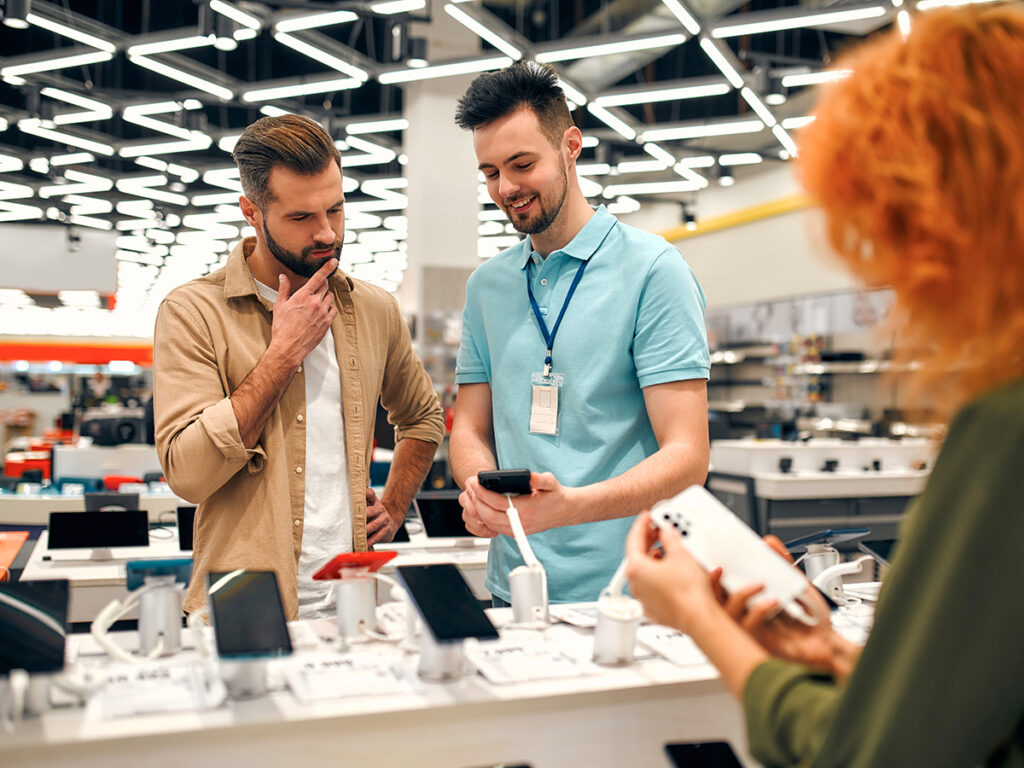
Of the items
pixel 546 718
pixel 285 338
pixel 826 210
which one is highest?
pixel 826 210

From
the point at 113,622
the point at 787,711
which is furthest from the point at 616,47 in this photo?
Answer: the point at 787,711

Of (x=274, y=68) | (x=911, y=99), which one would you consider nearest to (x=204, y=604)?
(x=911, y=99)

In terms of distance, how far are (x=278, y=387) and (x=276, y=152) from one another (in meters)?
0.48

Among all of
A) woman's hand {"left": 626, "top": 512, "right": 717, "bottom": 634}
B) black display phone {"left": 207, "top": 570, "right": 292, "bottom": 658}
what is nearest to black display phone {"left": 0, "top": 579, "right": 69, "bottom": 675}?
black display phone {"left": 207, "top": 570, "right": 292, "bottom": 658}

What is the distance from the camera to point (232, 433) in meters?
1.59

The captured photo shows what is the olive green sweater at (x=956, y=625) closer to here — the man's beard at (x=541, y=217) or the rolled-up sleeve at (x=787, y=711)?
the rolled-up sleeve at (x=787, y=711)

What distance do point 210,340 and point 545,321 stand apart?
2.21 feet

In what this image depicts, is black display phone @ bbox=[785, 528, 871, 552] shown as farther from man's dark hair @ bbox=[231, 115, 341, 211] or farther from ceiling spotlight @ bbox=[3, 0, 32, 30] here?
ceiling spotlight @ bbox=[3, 0, 32, 30]

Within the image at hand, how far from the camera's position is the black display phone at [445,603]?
3.99ft

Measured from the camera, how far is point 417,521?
14.2ft

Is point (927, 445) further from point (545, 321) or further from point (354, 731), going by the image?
point (545, 321)

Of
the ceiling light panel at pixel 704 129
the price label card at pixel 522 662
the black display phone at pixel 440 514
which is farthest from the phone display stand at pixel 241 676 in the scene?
the ceiling light panel at pixel 704 129

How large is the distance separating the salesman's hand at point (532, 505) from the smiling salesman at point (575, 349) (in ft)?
0.20

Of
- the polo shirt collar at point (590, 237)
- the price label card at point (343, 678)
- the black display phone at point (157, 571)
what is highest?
the polo shirt collar at point (590, 237)
